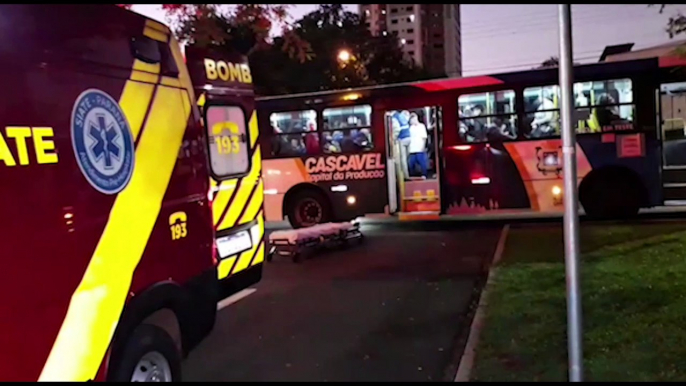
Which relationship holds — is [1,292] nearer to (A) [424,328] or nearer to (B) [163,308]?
(B) [163,308]

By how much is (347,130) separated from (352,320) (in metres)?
7.67

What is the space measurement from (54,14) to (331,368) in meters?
3.49

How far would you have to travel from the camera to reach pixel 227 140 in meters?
6.59

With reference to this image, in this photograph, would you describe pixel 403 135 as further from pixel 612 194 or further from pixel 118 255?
pixel 118 255

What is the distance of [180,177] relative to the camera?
493cm

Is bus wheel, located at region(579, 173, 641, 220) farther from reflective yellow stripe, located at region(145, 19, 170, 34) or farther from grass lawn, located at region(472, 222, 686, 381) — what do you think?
reflective yellow stripe, located at region(145, 19, 170, 34)

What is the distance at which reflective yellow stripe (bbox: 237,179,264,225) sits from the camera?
677 centimetres

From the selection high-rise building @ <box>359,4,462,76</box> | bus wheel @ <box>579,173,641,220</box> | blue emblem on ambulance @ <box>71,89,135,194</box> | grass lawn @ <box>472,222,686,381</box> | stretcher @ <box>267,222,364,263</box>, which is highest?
high-rise building @ <box>359,4,462,76</box>

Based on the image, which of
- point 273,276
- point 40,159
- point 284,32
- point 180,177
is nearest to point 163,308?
point 180,177

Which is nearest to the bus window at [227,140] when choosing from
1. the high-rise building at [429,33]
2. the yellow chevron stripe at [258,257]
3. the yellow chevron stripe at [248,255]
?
the yellow chevron stripe at [248,255]

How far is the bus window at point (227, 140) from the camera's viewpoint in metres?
6.36

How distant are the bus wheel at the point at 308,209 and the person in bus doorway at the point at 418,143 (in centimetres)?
202

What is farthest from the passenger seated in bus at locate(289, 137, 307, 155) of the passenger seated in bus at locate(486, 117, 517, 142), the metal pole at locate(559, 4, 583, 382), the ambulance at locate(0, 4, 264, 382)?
the metal pole at locate(559, 4, 583, 382)

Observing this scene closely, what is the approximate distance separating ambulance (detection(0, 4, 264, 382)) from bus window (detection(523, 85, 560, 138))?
30.2 ft
